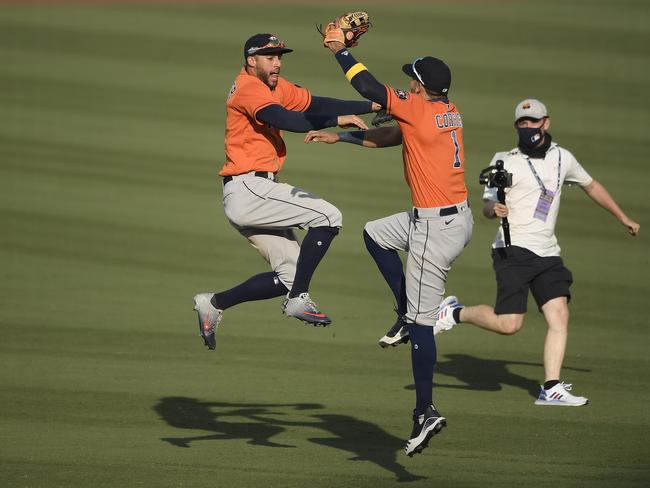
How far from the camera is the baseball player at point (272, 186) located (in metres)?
8.59

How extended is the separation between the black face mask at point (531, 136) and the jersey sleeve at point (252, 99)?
8.29 ft

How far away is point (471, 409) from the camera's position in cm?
1012

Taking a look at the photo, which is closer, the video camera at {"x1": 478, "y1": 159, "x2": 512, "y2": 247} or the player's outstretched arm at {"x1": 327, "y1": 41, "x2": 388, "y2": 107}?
the player's outstretched arm at {"x1": 327, "y1": 41, "x2": 388, "y2": 107}

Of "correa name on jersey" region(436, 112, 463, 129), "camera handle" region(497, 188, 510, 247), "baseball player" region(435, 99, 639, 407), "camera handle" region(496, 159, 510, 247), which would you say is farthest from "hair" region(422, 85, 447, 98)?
"baseball player" region(435, 99, 639, 407)

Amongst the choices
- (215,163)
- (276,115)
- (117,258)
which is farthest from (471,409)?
(215,163)

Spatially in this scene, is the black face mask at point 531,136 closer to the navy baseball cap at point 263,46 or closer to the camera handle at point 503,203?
the camera handle at point 503,203

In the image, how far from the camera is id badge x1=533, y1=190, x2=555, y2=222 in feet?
33.8

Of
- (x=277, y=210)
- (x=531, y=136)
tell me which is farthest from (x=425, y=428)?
(x=531, y=136)

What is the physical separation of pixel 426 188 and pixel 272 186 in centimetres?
123

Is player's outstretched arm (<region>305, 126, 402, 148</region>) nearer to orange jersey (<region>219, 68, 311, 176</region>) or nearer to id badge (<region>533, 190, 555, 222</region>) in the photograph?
orange jersey (<region>219, 68, 311, 176</region>)

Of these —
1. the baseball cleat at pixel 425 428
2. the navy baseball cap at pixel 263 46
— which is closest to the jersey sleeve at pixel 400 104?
the navy baseball cap at pixel 263 46

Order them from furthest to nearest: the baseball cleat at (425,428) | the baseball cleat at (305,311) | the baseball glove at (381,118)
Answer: the baseball glove at (381,118)
the baseball cleat at (305,311)
the baseball cleat at (425,428)

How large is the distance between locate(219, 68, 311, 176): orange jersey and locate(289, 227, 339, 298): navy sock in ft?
2.18

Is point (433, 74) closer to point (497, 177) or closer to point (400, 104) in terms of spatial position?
point (400, 104)
